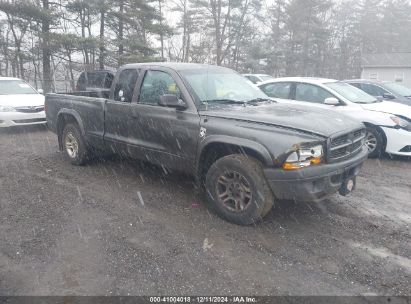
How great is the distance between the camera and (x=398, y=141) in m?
7.04

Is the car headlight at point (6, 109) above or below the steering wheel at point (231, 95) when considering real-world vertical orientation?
below

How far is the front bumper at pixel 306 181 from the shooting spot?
366 centimetres

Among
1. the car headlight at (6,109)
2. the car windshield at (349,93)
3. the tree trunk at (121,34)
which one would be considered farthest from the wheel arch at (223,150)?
the tree trunk at (121,34)

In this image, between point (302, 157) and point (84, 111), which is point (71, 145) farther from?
point (302, 157)

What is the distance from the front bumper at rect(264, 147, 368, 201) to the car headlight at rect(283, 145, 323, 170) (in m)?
0.06

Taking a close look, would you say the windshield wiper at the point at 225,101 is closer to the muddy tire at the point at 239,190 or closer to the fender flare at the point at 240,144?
the fender flare at the point at 240,144

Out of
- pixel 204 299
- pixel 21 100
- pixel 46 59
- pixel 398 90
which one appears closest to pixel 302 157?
pixel 204 299

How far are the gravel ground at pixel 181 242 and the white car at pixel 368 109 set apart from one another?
1474 millimetres

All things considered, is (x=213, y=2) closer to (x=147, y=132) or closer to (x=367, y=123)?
(x=367, y=123)

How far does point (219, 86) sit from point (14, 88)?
848 cm

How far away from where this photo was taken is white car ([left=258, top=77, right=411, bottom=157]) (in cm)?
704

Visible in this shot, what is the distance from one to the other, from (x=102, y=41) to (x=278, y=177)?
60.7 ft

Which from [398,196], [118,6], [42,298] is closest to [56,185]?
[42,298]

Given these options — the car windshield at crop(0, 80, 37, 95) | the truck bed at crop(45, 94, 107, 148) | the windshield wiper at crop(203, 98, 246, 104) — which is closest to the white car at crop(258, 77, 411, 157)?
the windshield wiper at crop(203, 98, 246, 104)
